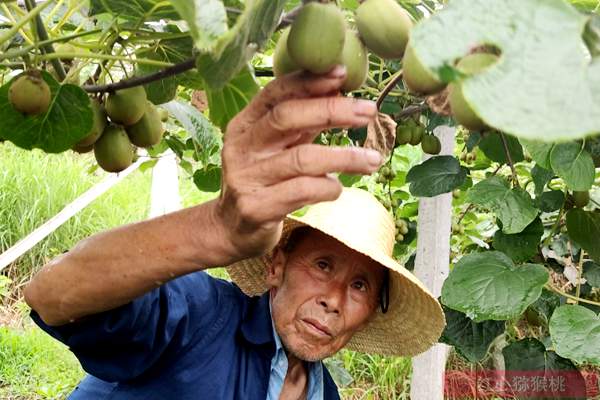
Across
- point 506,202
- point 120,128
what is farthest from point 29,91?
point 506,202

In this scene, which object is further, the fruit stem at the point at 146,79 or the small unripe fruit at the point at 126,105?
the small unripe fruit at the point at 126,105

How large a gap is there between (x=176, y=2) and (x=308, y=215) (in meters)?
1.04

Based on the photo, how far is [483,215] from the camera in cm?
300

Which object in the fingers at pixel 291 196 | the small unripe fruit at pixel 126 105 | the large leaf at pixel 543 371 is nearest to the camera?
the fingers at pixel 291 196

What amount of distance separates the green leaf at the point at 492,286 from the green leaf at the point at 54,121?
0.68m

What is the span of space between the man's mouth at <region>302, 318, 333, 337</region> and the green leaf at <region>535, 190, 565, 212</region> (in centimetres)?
49

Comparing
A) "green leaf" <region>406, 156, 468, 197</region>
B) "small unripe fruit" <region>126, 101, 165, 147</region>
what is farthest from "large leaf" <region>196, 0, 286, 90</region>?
"green leaf" <region>406, 156, 468, 197</region>

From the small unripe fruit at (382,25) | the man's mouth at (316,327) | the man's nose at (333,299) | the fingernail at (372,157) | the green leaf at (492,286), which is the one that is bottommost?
the man's mouth at (316,327)

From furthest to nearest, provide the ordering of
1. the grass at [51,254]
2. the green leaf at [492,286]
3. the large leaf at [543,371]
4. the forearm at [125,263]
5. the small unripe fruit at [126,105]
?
the grass at [51,254] → the large leaf at [543,371] → the green leaf at [492,286] → the small unripe fruit at [126,105] → the forearm at [125,263]

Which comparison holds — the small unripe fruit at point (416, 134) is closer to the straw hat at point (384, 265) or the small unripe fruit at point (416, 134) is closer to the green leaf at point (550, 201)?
the straw hat at point (384, 265)

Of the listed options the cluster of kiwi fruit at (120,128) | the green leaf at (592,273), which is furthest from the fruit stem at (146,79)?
the green leaf at (592,273)

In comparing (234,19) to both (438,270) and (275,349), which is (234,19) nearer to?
(275,349)

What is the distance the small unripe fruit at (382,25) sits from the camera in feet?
2.00

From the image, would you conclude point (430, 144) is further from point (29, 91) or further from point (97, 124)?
point (29, 91)
